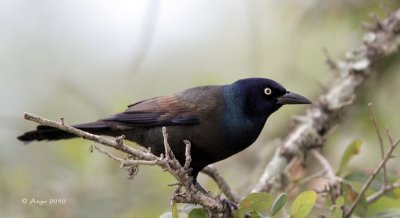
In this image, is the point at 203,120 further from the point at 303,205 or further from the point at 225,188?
the point at 303,205

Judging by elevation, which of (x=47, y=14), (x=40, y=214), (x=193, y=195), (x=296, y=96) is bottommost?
(x=40, y=214)

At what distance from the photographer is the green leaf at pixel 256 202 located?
313cm

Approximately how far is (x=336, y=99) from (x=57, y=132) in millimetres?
1939

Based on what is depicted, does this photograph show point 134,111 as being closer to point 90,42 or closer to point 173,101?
point 173,101

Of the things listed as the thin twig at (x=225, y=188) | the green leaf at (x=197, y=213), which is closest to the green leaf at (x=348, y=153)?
the thin twig at (x=225, y=188)

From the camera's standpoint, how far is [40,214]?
4.57 metres

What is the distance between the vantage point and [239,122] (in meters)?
4.11

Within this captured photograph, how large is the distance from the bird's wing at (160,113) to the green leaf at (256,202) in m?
1.13

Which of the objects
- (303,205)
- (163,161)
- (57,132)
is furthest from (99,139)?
(57,132)

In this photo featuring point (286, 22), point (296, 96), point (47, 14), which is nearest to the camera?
point (296, 96)

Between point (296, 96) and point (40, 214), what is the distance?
76.1 inches

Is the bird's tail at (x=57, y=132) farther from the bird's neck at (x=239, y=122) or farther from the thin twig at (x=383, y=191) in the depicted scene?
the thin twig at (x=383, y=191)

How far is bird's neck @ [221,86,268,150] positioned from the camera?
4043 mm

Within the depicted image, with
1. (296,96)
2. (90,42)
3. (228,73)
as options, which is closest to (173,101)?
(296,96)
